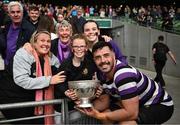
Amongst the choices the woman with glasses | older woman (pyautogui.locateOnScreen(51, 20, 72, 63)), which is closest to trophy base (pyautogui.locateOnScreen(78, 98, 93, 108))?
the woman with glasses

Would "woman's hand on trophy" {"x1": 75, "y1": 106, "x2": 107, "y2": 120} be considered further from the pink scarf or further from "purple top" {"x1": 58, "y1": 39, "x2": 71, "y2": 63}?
"purple top" {"x1": 58, "y1": 39, "x2": 71, "y2": 63}

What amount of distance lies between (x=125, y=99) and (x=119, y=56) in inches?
61.2

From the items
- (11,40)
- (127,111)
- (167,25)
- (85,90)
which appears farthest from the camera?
(167,25)

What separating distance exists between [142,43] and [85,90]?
20.7 m

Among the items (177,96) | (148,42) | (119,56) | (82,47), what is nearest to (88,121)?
(82,47)

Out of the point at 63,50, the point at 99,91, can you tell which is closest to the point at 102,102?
the point at 99,91

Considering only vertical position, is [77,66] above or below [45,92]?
above

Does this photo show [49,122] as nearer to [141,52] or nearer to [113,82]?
[113,82]

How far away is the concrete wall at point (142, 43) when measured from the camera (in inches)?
840

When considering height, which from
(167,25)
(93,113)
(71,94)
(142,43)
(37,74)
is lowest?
(142,43)

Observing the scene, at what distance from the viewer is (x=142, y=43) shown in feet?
82.8

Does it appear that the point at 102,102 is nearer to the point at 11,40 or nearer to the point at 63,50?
the point at 63,50

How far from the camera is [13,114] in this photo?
5.40 metres

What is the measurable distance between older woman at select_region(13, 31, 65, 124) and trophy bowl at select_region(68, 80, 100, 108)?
424mm
